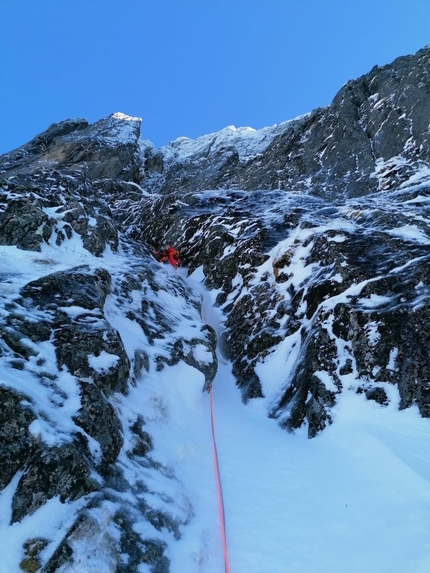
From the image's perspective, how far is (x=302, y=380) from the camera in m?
9.27

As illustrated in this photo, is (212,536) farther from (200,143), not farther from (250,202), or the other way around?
(200,143)

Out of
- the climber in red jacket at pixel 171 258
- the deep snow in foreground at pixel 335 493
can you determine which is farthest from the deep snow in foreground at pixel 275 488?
the climber in red jacket at pixel 171 258

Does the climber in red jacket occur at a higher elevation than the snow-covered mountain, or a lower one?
higher

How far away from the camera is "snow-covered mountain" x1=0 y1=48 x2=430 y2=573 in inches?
184

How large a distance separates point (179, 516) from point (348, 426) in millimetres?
3945

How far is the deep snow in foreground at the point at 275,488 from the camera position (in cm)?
460

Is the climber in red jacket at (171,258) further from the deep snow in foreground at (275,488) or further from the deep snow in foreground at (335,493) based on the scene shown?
the deep snow in foreground at (335,493)

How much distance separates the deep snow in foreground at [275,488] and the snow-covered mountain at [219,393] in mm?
30

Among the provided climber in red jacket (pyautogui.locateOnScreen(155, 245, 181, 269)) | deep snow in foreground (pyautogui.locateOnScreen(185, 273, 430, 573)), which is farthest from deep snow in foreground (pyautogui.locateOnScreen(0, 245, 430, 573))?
climber in red jacket (pyautogui.locateOnScreen(155, 245, 181, 269))

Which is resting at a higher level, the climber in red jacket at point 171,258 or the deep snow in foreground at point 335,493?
the climber in red jacket at point 171,258

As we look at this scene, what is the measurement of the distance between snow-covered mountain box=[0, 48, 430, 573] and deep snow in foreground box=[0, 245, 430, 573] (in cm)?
3

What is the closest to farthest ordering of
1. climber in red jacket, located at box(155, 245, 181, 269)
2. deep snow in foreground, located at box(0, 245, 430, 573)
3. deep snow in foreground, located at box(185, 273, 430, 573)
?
1. deep snow in foreground, located at box(0, 245, 430, 573)
2. deep snow in foreground, located at box(185, 273, 430, 573)
3. climber in red jacket, located at box(155, 245, 181, 269)

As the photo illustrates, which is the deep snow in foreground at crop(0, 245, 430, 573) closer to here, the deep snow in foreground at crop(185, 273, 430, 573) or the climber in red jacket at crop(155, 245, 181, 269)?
the deep snow in foreground at crop(185, 273, 430, 573)

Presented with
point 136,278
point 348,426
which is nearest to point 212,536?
point 348,426
